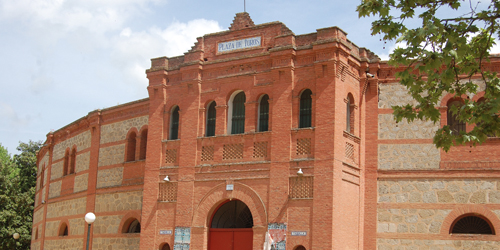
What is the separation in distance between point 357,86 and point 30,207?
25.4 meters

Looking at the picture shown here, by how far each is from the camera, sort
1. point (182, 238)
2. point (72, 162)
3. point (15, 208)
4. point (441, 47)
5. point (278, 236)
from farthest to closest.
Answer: point (15, 208), point (72, 162), point (182, 238), point (278, 236), point (441, 47)

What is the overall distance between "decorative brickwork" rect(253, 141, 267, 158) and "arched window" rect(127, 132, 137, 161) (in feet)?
25.1

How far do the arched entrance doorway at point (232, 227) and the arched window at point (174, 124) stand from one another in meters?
3.49

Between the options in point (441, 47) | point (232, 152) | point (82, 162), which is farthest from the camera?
point (82, 162)

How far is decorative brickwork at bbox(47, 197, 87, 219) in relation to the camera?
28266mm

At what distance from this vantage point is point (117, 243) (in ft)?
83.3

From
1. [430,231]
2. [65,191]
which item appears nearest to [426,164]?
[430,231]

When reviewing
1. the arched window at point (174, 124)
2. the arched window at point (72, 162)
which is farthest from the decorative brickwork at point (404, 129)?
Answer: the arched window at point (72, 162)

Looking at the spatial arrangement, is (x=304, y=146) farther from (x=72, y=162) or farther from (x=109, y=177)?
(x=72, y=162)

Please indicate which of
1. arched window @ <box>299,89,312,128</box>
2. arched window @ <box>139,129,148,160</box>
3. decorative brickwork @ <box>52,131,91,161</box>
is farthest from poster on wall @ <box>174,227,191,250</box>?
decorative brickwork @ <box>52,131,91,161</box>

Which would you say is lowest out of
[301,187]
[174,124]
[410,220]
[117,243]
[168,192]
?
[117,243]

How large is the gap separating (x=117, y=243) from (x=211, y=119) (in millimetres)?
7266

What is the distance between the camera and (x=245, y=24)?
73.1ft

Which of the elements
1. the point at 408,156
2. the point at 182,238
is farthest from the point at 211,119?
the point at 408,156
